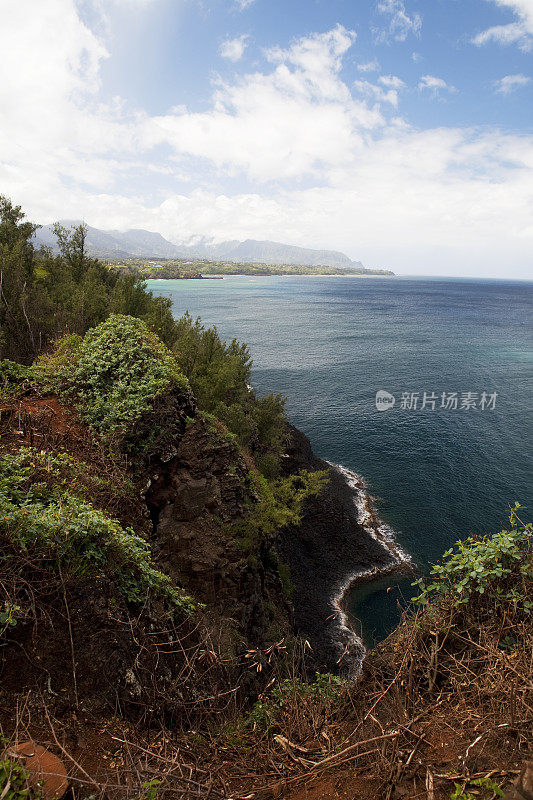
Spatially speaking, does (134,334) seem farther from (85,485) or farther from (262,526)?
(262,526)

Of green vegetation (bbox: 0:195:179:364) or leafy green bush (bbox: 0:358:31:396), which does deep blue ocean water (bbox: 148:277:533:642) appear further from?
green vegetation (bbox: 0:195:179:364)

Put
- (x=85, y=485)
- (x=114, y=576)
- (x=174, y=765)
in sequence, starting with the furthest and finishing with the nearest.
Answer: (x=85, y=485)
(x=114, y=576)
(x=174, y=765)

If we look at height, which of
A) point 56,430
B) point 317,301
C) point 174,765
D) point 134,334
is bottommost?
point 174,765

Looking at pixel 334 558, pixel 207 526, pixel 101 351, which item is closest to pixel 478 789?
pixel 207 526

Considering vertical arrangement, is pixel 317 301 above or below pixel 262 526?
above

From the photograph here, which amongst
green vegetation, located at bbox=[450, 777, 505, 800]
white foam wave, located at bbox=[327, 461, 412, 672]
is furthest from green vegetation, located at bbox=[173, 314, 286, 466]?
green vegetation, located at bbox=[450, 777, 505, 800]

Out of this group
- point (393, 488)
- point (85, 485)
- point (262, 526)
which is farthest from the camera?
point (393, 488)

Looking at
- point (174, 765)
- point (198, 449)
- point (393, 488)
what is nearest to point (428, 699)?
point (174, 765)

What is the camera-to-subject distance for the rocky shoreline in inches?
917

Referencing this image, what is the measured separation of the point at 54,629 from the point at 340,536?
27.0m

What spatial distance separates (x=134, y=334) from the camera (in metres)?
13.7

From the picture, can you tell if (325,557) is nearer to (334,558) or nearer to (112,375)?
(334,558)

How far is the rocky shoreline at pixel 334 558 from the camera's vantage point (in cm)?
2328

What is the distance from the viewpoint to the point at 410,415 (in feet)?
162
